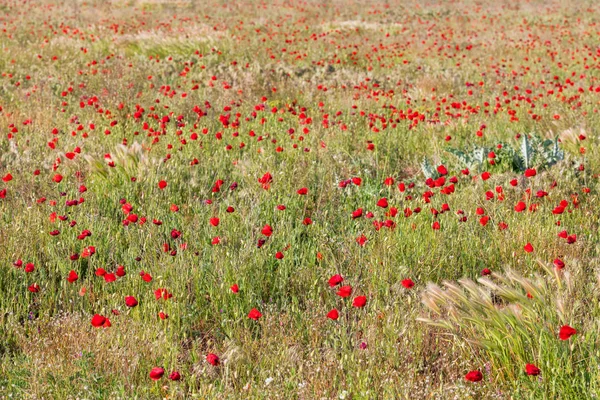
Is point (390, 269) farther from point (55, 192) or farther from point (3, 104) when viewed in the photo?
point (3, 104)

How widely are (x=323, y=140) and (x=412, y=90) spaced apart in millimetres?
3275

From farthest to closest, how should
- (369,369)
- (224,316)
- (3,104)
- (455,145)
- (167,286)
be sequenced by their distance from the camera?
(3,104), (455,145), (167,286), (224,316), (369,369)

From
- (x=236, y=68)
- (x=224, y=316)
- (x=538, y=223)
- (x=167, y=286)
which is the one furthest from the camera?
(x=236, y=68)

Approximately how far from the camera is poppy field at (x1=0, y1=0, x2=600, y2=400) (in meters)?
2.35

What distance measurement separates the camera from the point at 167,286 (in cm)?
301

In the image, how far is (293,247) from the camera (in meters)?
3.43

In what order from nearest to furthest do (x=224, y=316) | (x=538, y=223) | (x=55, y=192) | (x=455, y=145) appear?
(x=224, y=316) → (x=538, y=223) → (x=55, y=192) → (x=455, y=145)

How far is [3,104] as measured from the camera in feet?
22.5

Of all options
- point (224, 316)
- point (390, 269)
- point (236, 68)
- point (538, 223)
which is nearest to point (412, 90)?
point (236, 68)

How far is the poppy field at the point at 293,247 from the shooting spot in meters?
2.35

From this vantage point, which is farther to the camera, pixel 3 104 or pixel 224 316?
pixel 3 104

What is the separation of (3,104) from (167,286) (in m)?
5.02

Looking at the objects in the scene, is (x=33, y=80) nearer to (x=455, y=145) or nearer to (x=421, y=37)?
(x=455, y=145)

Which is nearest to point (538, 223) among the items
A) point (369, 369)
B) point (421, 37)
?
point (369, 369)
